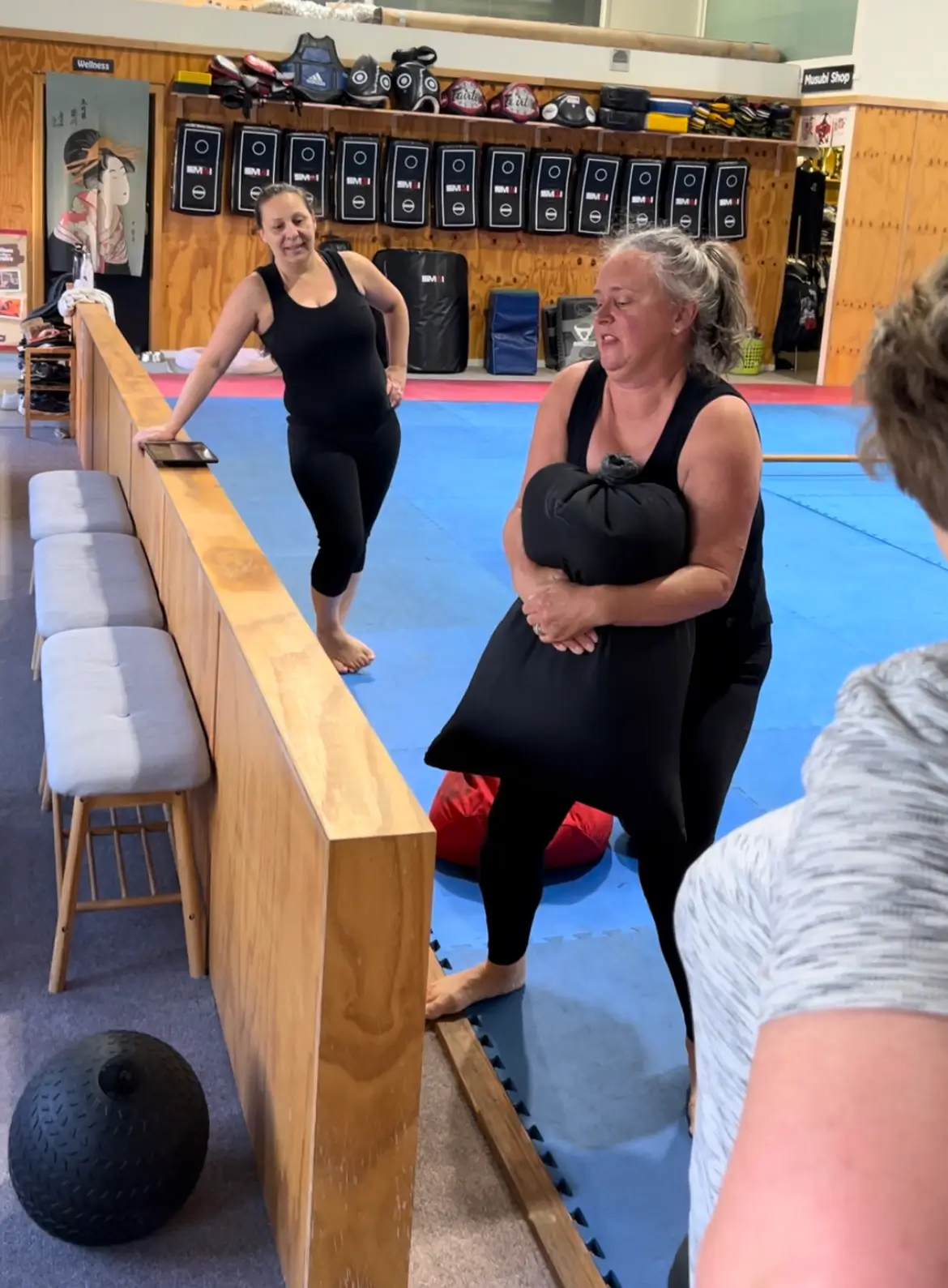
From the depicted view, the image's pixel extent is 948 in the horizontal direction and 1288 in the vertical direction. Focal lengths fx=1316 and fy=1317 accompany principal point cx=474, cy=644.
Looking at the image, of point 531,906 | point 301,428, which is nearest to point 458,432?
point 301,428

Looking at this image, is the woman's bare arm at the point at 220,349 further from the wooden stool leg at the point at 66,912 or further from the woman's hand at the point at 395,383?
the wooden stool leg at the point at 66,912

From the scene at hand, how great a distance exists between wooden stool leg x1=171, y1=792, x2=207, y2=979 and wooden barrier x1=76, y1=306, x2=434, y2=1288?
0.08 m

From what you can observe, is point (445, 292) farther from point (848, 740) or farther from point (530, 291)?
point (848, 740)

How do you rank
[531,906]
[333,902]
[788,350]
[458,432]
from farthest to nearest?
[788,350] → [458,432] → [531,906] → [333,902]

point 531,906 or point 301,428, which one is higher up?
point 301,428

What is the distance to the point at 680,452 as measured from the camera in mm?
2094

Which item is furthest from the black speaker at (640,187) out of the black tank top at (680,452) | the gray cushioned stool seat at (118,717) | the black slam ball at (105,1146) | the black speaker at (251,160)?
the black slam ball at (105,1146)

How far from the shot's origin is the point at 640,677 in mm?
2066

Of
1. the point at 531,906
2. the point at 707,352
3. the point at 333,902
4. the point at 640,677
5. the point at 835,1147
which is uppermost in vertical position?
the point at 707,352

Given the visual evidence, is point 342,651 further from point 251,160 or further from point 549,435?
point 251,160

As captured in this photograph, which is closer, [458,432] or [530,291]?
[458,432]

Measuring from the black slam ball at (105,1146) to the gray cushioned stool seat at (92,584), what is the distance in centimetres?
151

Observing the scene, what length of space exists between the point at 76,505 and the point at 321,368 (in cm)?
101

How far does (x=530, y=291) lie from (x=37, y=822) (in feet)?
29.0
